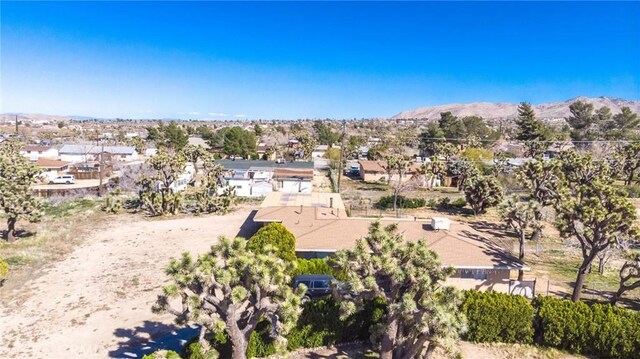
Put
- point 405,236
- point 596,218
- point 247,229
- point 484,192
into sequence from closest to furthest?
1. point 596,218
2. point 405,236
3. point 247,229
4. point 484,192

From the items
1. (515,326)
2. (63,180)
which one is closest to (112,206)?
(63,180)

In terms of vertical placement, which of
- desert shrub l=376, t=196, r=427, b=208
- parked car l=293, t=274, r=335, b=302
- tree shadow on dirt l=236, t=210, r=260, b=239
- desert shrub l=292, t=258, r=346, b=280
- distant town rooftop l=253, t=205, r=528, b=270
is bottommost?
tree shadow on dirt l=236, t=210, r=260, b=239

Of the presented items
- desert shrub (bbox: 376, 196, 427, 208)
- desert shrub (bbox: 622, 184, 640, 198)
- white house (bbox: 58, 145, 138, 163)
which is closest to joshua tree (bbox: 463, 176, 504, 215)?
desert shrub (bbox: 376, 196, 427, 208)

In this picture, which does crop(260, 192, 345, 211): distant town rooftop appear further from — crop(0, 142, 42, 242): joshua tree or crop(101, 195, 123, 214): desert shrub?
crop(0, 142, 42, 242): joshua tree

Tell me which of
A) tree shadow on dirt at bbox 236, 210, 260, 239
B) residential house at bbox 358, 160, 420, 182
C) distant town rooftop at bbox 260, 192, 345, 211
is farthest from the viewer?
residential house at bbox 358, 160, 420, 182

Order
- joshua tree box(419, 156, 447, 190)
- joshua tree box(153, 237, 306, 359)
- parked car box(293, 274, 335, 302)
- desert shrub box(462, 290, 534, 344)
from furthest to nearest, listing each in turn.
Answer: joshua tree box(419, 156, 447, 190) < parked car box(293, 274, 335, 302) < desert shrub box(462, 290, 534, 344) < joshua tree box(153, 237, 306, 359)

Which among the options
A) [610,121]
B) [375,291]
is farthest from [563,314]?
[610,121]

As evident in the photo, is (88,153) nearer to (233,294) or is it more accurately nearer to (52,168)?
(52,168)
